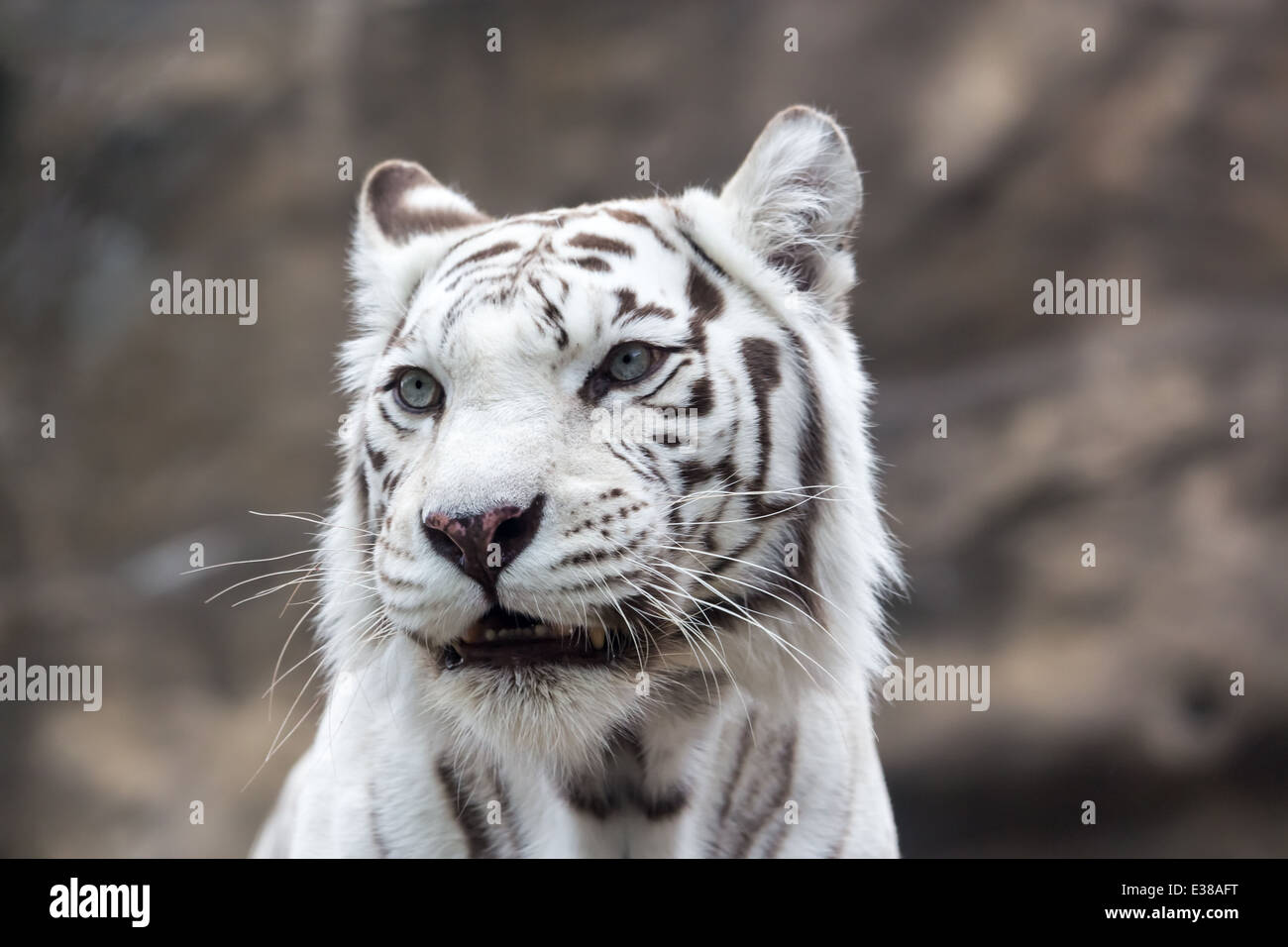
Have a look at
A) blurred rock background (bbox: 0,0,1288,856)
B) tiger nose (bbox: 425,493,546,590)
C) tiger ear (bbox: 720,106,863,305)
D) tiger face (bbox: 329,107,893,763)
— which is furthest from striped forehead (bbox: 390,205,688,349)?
blurred rock background (bbox: 0,0,1288,856)

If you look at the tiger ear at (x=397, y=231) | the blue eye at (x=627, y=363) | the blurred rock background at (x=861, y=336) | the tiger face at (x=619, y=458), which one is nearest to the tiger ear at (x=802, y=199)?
the tiger face at (x=619, y=458)

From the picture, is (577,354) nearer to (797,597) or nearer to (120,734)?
(797,597)

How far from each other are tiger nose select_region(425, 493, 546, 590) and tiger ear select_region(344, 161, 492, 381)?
0.52 metres

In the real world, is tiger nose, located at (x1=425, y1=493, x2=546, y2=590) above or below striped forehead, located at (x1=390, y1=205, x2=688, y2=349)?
below

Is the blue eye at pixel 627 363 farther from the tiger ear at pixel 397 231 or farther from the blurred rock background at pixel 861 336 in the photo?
the blurred rock background at pixel 861 336

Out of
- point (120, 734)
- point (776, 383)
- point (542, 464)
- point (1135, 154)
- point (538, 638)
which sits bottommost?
point (120, 734)

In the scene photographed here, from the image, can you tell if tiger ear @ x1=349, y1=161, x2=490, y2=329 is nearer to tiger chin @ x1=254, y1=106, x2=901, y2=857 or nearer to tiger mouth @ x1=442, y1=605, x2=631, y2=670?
tiger chin @ x1=254, y1=106, x2=901, y2=857

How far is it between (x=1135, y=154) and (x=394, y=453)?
10.7 feet

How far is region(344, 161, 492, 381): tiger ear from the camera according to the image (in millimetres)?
1780

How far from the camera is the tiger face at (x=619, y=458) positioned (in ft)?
4.50

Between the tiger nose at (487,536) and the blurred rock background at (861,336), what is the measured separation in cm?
267

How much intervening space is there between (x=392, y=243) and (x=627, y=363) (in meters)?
0.54

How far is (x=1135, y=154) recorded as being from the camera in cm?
403
